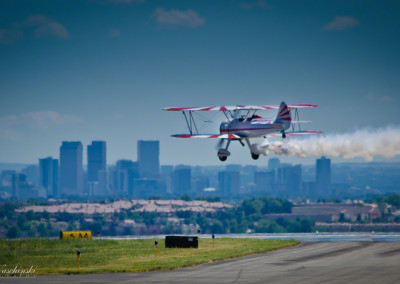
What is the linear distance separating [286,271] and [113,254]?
23.2 meters

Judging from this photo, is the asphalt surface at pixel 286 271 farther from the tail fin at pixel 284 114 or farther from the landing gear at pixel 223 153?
the tail fin at pixel 284 114

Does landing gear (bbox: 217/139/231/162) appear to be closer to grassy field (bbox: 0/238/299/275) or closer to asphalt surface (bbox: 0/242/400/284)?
grassy field (bbox: 0/238/299/275)

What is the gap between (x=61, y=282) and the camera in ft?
189

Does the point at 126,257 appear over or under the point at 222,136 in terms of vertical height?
under

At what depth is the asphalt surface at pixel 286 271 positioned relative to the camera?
56.6 m

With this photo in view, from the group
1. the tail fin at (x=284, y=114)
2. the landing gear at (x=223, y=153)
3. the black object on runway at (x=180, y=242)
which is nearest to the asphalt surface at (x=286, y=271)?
Result: the black object on runway at (x=180, y=242)

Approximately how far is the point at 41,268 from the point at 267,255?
73.5ft

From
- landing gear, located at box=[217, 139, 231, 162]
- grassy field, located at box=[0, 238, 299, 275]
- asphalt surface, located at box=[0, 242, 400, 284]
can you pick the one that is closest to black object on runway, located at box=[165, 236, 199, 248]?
grassy field, located at box=[0, 238, 299, 275]

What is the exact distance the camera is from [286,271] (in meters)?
61.5

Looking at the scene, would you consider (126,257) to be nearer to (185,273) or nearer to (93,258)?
(93,258)

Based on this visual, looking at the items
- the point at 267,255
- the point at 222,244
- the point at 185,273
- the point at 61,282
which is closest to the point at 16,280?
the point at 61,282

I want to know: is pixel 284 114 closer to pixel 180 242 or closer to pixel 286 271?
pixel 180 242

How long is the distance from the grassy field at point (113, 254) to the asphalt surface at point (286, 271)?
10.2 ft

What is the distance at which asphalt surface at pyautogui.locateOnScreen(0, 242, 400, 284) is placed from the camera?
186 feet
